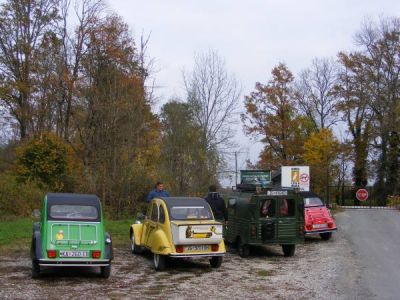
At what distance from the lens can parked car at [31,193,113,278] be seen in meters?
11.3

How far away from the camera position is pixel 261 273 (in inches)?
521

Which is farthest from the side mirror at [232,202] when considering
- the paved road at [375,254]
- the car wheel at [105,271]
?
the car wheel at [105,271]

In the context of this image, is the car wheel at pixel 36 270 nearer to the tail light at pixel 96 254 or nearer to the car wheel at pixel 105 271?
the tail light at pixel 96 254

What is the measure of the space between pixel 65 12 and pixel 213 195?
32.8 meters

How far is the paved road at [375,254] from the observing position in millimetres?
10883

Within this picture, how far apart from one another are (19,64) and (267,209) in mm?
30201

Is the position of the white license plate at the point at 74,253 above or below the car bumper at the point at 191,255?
above

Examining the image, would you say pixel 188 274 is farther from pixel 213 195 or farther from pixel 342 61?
pixel 342 61

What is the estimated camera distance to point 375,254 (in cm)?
1636

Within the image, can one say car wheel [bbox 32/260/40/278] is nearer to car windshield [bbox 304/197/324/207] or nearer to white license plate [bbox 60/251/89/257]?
white license plate [bbox 60/251/89/257]

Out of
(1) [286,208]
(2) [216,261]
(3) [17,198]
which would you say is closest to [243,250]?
(1) [286,208]

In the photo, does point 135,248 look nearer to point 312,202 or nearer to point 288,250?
point 288,250

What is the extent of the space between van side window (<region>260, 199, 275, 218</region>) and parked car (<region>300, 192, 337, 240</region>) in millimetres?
4081

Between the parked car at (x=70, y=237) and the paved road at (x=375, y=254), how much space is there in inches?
199
